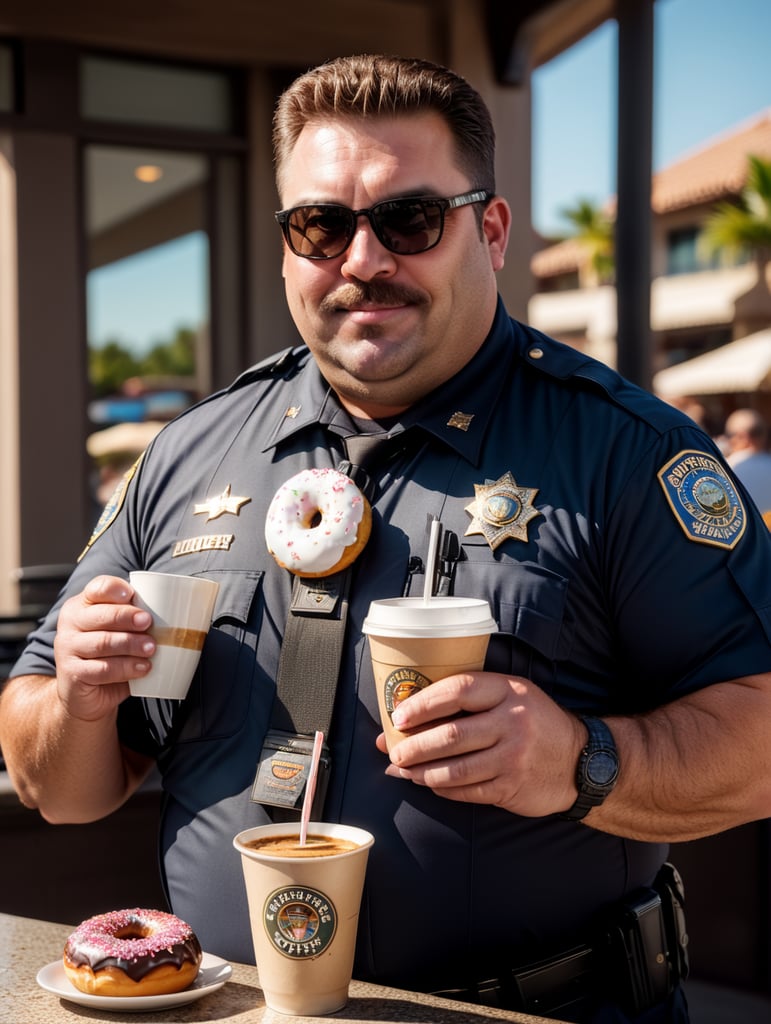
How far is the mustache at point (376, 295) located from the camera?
2182 mm

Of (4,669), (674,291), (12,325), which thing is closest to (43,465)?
(12,325)

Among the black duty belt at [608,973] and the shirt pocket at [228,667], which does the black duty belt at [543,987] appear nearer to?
the black duty belt at [608,973]

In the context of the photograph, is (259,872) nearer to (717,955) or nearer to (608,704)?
(608,704)

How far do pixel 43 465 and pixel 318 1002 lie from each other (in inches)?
254

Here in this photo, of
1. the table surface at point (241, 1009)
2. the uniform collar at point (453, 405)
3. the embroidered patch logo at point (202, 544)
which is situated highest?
the uniform collar at point (453, 405)

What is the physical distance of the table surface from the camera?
161 centimetres

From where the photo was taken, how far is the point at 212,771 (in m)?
2.09

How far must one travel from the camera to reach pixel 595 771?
179cm

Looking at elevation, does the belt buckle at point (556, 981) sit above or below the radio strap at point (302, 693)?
below

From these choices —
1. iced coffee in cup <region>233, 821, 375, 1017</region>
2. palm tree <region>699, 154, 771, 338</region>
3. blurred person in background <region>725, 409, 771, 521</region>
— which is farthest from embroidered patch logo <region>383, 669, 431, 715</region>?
palm tree <region>699, 154, 771, 338</region>

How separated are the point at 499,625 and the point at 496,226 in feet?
2.78

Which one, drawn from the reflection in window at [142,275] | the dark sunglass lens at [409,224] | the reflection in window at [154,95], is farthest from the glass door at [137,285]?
the dark sunglass lens at [409,224]

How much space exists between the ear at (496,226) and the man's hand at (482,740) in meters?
1.01

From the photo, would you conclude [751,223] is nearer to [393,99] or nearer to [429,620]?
[393,99]
